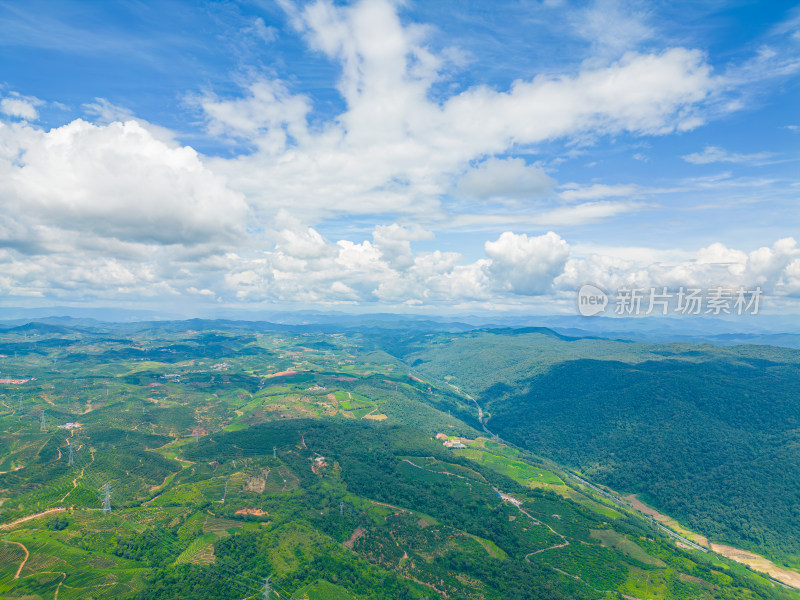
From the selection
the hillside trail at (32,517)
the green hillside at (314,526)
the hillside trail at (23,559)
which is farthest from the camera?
the hillside trail at (32,517)

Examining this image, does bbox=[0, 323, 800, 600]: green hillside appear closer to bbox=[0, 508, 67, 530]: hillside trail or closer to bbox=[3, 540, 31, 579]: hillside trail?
bbox=[3, 540, 31, 579]: hillside trail

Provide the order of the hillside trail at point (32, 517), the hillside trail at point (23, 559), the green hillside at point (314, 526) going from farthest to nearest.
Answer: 1. the hillside trail at point (32, 517)
2. the green hillside at point (314, 526)
3. the hillside trail at point (23, 559)

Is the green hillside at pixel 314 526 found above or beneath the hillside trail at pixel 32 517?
beneath

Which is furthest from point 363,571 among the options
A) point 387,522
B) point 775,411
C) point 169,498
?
point 775,411

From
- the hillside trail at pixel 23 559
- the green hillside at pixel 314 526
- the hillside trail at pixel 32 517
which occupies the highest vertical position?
the hillside trail at pixel 23 559

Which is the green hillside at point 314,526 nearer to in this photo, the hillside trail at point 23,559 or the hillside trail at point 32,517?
the hillside trail at point 23,559

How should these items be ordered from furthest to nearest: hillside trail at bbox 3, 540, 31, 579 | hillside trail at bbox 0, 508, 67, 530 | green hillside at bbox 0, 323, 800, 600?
hillside trail at bbox 0, 508, 67, 530 → green hillside at bbox 0, 323, 800, 600 → hillside trail at bbox 3, 540, 31, 579

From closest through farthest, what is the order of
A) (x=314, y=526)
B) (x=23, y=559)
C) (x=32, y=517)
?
1. (x=23, y=559)
2. (x=32, y=517)
3. (x=314, y=526)

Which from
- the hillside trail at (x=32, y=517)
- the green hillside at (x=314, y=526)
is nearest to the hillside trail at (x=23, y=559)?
the green hillside at (x=314, y=526)

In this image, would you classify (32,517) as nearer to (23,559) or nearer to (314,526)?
(23,559)

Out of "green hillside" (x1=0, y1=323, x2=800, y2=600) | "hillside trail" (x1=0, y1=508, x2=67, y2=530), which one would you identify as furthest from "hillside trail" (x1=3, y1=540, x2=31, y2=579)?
"hillside trail" (x1=0, y1=508, x2=67, y2=530)

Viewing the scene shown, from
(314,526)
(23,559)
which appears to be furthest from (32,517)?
(314,526)

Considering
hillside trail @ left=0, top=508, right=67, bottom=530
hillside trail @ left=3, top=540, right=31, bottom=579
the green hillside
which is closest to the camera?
hillside trail @ left=3, top=540, right=31, bottom=579
